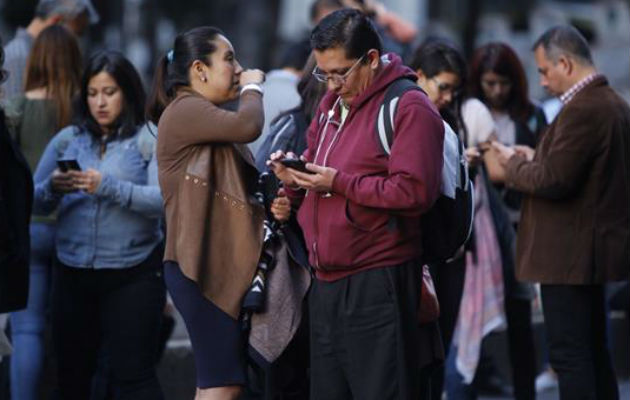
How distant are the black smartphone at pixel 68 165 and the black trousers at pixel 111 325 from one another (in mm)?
496

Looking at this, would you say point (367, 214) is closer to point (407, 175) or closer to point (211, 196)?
point (407, 175)

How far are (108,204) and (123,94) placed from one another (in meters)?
0.55

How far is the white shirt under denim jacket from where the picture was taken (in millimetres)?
7094

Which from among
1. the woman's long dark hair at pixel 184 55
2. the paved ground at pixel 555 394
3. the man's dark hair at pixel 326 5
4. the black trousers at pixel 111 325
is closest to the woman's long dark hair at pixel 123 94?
the black trousers at pixel 111 325

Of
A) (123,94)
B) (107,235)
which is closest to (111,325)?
(107,235)

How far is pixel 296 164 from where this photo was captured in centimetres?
566

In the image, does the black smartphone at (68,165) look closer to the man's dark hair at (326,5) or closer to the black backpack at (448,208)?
the black backpack at (448,208)

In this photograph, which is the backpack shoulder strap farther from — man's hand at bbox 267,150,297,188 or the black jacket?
the black jacket

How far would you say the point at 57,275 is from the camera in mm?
7344

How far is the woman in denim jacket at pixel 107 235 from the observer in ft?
23.1

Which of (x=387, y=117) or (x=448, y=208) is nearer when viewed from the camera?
(x=387, y=117)

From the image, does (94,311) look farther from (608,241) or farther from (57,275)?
(608,241)

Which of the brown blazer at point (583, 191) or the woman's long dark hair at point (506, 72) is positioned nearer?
the brown blazer at point (583, 191)

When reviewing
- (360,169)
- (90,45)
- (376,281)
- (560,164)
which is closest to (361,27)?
(360,169)
